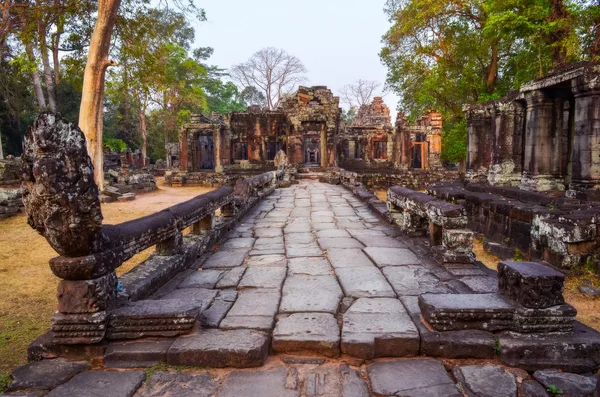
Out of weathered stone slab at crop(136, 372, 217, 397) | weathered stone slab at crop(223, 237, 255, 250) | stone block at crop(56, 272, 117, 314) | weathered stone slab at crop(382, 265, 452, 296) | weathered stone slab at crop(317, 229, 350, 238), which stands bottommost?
weathered stone slab at crop(136, 372, 217, 397)

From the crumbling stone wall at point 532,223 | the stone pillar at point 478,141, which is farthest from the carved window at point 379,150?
the crumbling stone wall at point 532,223

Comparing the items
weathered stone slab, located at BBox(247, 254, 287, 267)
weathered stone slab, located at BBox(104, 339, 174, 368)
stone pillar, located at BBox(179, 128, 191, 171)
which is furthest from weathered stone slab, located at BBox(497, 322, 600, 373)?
stone pillar, located at BBox(179, 128, 191, 171)

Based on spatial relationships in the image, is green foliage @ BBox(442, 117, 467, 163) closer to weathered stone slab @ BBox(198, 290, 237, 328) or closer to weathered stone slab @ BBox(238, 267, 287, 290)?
weathered stone slab @ BBox(238, 267, 287, 290)

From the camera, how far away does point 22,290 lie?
17.1 feet

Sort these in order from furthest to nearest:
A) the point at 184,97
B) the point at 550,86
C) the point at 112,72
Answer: the point at 184,97 → the point at 112,72 → the point at 550,86

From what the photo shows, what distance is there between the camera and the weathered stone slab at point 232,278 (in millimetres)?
3701

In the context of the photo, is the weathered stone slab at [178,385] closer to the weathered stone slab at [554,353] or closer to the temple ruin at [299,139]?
the weathered stone slab at [554,353]

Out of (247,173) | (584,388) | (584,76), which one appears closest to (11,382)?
(584,388)

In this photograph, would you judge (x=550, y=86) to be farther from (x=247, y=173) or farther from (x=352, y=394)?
(x=247, y=173)

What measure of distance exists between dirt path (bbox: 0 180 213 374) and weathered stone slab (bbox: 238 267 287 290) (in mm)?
2051

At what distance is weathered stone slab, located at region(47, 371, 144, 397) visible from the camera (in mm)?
2109

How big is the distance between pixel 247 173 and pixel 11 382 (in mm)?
21175

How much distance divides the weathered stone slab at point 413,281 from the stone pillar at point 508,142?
644 cm

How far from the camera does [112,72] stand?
2255 cm
